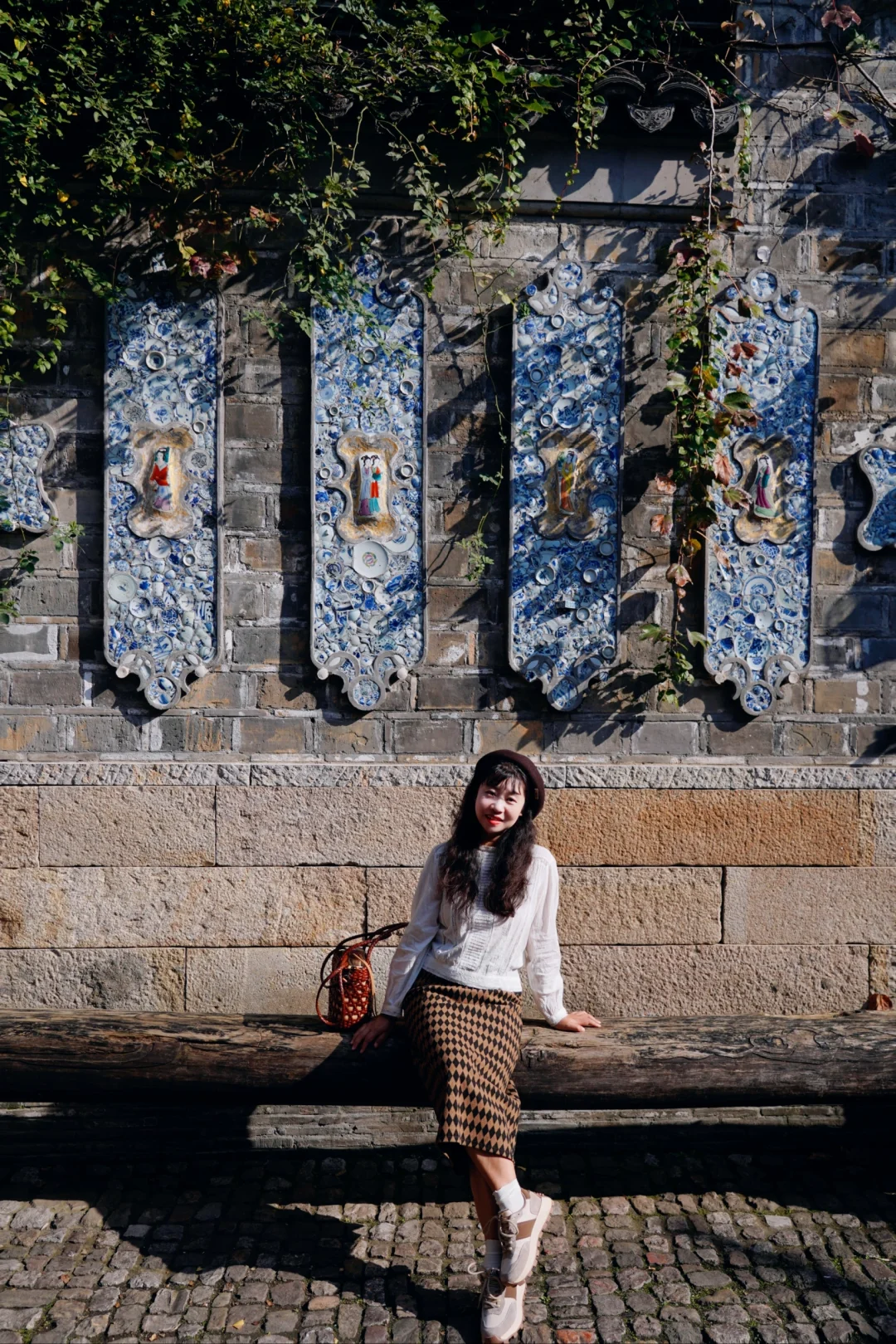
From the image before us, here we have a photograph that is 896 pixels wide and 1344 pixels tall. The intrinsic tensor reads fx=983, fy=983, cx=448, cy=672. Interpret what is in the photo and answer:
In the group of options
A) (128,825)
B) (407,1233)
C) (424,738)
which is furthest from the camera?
(424,738)

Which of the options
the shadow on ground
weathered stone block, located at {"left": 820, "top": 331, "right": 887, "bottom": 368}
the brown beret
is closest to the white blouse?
the brown beret

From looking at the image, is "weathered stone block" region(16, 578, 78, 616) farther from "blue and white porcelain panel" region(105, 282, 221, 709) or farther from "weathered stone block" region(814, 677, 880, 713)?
"weathered stone block" region(814, 677, 880, 713)

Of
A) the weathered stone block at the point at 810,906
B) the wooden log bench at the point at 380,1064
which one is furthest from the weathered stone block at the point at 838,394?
the wooden log bench at the point at 380,1064

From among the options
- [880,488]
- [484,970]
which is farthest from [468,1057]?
[880,488]

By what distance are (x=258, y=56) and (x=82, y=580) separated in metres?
2.10

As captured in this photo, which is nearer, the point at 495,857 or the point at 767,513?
the point at 495,857

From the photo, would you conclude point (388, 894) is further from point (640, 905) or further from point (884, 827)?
point (884, 827)

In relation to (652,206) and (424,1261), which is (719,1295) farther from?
(652,206)

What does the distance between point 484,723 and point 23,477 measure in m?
2.10

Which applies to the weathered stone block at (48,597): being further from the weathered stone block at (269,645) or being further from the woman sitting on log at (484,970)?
the woman sitting on log at (484,970)

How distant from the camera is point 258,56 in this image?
145 inches

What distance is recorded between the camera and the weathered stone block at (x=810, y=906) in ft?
13.5

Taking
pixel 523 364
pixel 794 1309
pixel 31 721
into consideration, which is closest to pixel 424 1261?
pixel 794 1309

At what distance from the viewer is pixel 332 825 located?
13.1 feet
